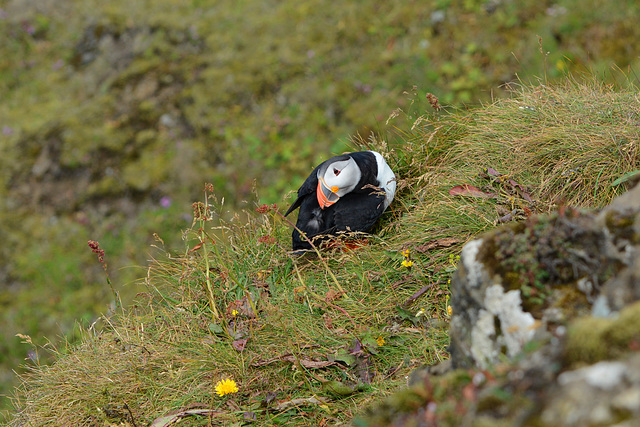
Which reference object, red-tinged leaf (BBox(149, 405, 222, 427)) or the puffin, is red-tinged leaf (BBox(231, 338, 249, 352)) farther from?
the puffin

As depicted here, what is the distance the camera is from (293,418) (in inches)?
87.7

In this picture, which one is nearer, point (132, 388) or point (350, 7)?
point (132, 388)

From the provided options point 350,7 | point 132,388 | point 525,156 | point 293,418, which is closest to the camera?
point 293,418

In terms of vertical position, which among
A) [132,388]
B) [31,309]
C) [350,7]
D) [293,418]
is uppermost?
[350,7]

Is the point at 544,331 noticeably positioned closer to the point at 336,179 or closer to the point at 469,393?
the point at 469,393

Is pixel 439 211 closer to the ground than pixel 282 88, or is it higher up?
closer to the ground

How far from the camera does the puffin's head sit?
286 centimetres

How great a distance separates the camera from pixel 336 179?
113 inches

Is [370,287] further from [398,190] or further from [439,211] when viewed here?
[398,190]

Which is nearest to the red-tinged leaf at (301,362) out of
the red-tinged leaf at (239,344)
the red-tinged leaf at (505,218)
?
the red-tinged leaf at (239,344)

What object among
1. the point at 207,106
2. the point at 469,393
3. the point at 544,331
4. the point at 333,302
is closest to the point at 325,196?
the point at 333,302

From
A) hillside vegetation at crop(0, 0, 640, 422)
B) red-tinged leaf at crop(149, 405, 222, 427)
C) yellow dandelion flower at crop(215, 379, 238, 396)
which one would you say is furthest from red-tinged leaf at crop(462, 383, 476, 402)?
hillside vegetation at crop(0, 0, 640, 422)

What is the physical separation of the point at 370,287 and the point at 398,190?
868 mm

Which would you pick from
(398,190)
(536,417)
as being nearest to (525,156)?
(398,190)
